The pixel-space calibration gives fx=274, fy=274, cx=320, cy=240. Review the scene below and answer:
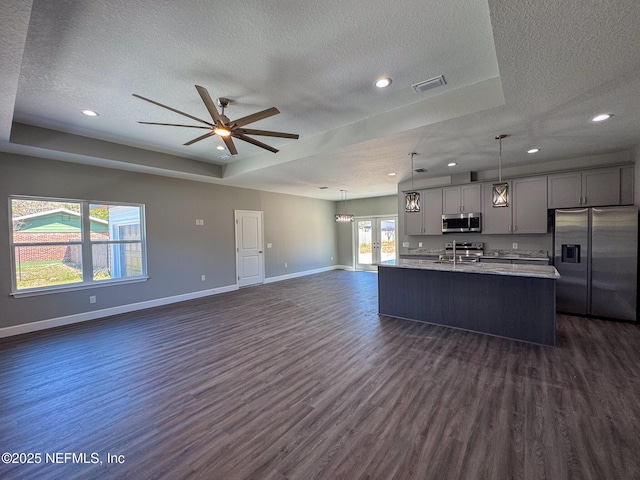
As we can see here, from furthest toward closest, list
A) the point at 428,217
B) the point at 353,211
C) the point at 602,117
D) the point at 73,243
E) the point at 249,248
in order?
the point at 353,211, the point at 249,248, the point at 428,217, the point at 73,243, the point at 602,117

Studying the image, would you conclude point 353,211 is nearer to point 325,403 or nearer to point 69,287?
point 69,287

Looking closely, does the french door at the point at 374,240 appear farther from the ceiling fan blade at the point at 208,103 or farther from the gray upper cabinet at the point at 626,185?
the ceiling fan blade at the point at 208,103

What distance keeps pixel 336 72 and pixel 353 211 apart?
7.57m

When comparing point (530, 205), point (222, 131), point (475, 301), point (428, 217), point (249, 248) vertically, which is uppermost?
point (222, 131)

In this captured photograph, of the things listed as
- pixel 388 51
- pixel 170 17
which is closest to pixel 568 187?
pixel 388 51

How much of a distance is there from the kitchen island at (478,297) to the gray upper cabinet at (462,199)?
2188 mm

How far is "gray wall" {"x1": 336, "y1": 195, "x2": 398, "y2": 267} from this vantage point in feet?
30.6

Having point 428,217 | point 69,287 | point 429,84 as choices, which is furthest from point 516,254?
point 69,287

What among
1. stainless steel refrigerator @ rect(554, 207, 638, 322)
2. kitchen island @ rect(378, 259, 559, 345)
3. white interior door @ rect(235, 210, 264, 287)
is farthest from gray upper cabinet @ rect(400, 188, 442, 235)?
white interior door @ rect(235, 210, 264, 287)

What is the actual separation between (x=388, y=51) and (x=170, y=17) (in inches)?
68.9

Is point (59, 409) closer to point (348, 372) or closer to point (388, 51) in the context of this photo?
point (348, 372)

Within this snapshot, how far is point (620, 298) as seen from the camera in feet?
13.9

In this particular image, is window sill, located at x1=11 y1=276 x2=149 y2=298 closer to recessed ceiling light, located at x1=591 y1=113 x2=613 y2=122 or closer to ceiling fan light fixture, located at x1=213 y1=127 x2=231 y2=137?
ceiling fan light fixture, located at x1=213 y1=127 x2=231 y2=137

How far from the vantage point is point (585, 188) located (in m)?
4.71
